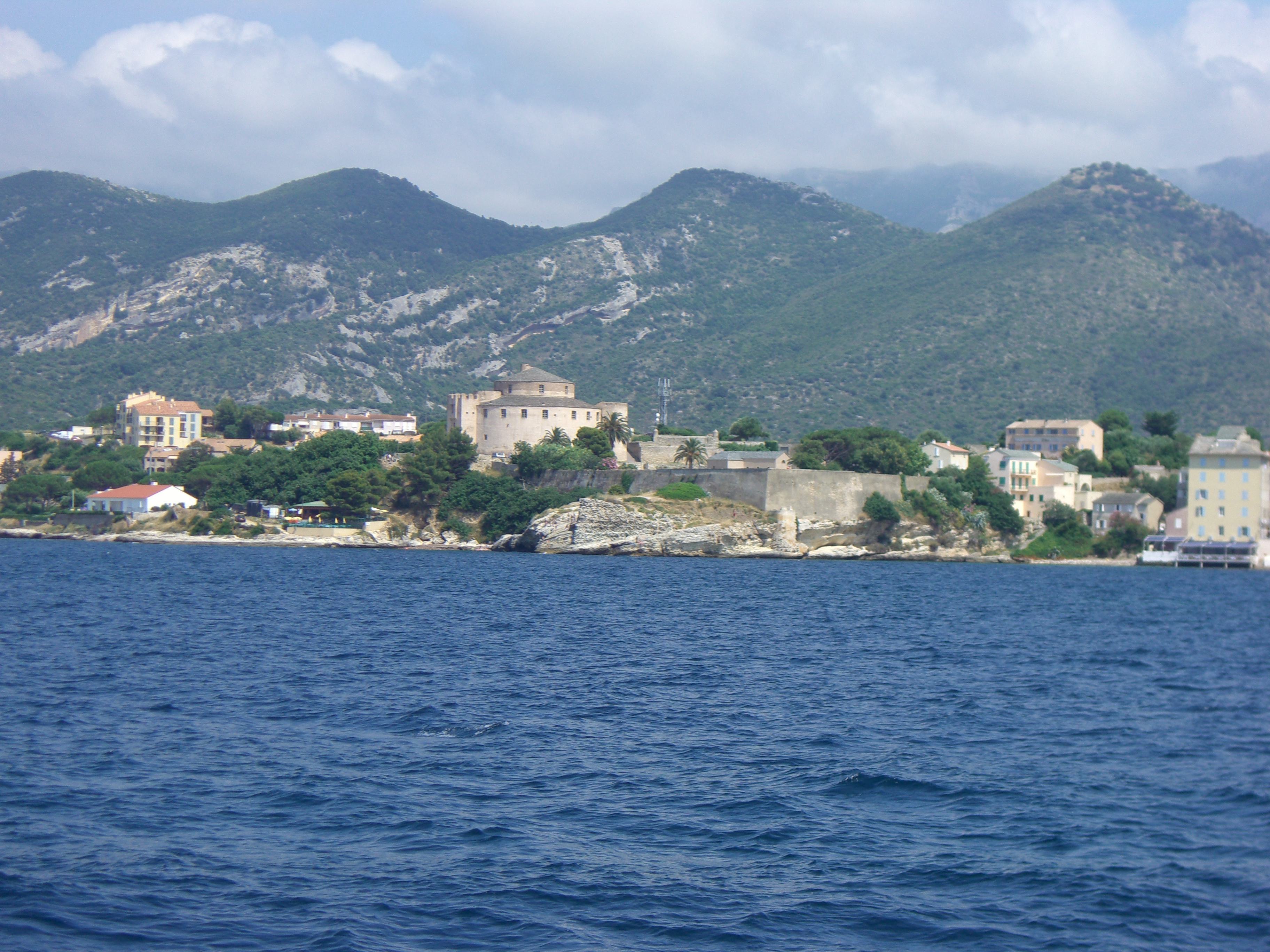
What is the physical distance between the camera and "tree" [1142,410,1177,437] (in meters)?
79.8

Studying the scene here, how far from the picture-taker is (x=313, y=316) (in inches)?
5861

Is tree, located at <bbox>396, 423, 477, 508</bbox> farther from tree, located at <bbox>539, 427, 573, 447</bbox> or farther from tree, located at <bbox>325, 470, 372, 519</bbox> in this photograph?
tree, located at <bbox>539, 427, 573, 447</bbox>

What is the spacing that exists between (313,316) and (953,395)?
84.4 metres

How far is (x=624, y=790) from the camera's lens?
40.5 ft

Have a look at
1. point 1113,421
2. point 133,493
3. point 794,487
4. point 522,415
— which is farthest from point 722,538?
point 1113,421

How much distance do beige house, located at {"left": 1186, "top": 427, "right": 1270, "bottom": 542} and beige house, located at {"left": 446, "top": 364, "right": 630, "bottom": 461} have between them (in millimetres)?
31101

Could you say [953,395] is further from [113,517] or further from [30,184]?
[30,184]

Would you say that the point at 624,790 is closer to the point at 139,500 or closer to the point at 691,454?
the point at 691,454

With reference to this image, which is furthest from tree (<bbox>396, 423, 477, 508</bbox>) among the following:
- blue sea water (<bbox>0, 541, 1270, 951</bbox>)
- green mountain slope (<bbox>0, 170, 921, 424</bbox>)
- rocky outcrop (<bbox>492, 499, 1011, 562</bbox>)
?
green mountain slope (<bbox>0, 170, 921, 424</bbox>)

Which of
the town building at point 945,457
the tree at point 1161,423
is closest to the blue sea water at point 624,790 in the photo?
the town building at point 945,457

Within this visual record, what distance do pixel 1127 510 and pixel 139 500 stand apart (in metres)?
54.3

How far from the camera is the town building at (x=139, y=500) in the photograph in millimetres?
67438

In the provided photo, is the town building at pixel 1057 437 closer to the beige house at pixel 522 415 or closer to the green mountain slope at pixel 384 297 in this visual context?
the beige house at pixel 522 415

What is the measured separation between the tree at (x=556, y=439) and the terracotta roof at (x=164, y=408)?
3669 centimetres
